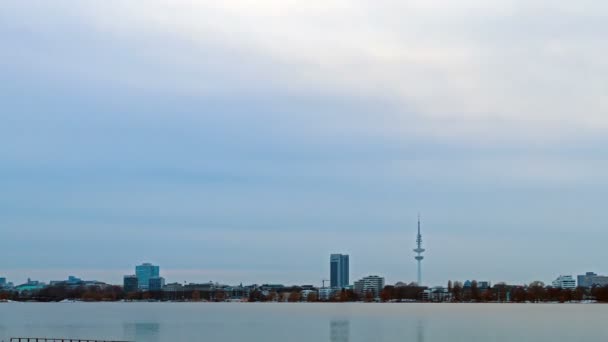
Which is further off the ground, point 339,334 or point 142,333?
point 339,334

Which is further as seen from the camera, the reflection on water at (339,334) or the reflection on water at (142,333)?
the reflection on water at (339,334)

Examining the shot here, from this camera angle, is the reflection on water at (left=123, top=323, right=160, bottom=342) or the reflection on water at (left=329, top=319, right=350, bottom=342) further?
the reflection on water at (left=329, top=319, right=350, bottom=342)

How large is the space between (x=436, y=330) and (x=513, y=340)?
2527 cm

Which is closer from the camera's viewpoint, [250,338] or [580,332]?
[250,338]

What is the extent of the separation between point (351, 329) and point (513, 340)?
33.6 meters

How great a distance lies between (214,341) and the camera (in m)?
107

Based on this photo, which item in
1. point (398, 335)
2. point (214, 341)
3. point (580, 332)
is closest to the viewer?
point (214, 341)

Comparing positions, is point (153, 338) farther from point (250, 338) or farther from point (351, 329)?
point (351, 329)

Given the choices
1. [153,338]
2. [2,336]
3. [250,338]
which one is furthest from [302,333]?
[2,336]

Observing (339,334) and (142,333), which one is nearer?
(339,334)

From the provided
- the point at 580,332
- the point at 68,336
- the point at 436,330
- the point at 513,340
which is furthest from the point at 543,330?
the point at 68,336

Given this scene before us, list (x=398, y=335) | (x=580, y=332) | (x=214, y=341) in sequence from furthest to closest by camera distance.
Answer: (x=580, y=332) < (x=398, y=335) < (x=214, y=341)

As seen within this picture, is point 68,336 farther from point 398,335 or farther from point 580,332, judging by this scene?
point 580,332

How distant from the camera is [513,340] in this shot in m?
109
